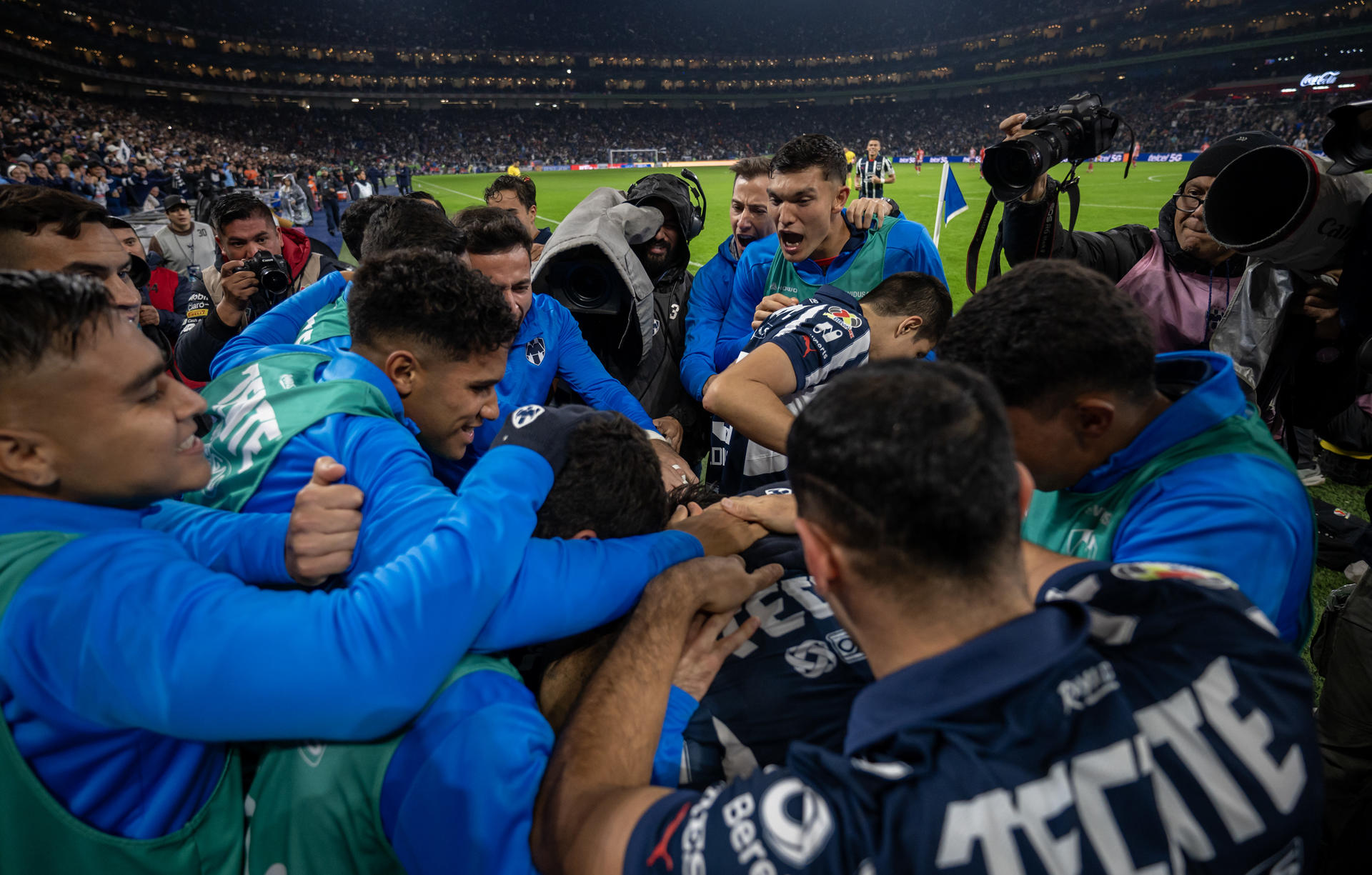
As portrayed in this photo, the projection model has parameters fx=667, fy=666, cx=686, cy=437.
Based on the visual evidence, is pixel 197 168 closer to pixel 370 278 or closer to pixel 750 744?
pixel 370 278

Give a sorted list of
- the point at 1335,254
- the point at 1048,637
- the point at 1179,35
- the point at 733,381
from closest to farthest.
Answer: the point at 1048,637
the point at 1335,254
the point at 733,381
the point at 1179,35

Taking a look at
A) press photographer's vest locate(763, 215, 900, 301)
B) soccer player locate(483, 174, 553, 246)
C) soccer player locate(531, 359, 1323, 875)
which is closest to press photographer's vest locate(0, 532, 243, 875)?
soccer player locate(531, 359, 1323, 875)

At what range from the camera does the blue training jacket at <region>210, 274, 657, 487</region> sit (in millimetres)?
3260

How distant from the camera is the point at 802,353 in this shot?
2.51m

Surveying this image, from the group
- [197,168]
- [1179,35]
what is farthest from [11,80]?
[1179,35]

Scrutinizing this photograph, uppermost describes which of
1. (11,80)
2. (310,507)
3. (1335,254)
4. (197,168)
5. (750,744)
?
(11,80)

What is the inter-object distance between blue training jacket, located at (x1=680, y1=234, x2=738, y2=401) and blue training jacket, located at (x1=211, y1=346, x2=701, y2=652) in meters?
2.31

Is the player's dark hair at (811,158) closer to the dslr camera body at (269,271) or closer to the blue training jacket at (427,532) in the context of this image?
the blue training jacket at (427,532)

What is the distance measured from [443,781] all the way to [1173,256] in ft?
13.5

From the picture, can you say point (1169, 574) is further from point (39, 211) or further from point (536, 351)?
point (39, 211)

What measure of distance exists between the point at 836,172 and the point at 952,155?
4691cm

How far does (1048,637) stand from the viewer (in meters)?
0.95

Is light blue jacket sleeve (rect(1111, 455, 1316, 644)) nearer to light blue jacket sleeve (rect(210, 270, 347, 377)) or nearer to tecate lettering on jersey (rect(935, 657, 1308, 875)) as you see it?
tecate lettering on jersey (rect(935, 657, 1308, 875))

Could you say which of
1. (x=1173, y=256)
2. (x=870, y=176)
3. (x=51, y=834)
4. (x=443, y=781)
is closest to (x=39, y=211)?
(x=51, y=834)
